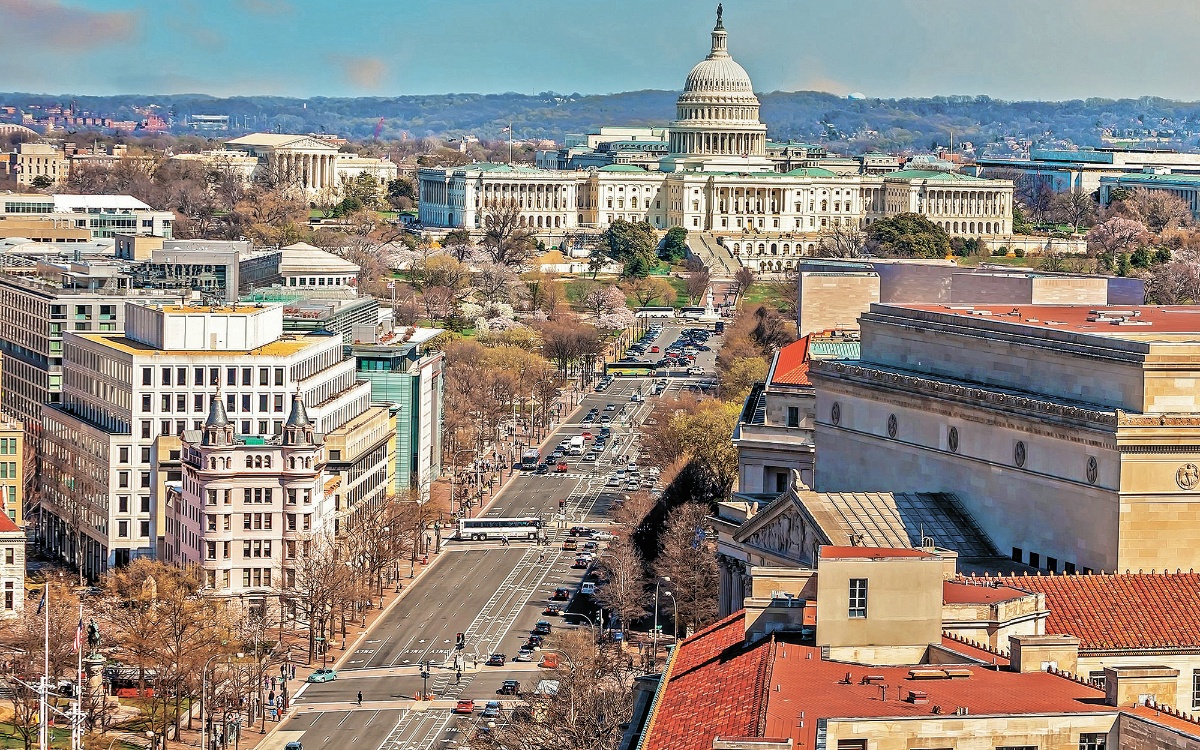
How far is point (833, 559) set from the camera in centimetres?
5028

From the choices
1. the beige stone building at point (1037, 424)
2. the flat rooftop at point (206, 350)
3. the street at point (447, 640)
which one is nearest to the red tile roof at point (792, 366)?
the beige stone building at point (1037, 424)

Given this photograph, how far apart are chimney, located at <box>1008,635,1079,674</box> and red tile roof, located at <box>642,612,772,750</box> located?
4591 millimetres

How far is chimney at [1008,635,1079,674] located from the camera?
48.4 metres

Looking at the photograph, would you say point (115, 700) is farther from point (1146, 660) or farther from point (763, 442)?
point (1146, 660)

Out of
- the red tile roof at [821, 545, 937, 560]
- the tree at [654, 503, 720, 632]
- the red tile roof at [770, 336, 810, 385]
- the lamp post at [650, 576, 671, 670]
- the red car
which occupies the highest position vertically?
the red tile roof at [770, 336, 810, 385]

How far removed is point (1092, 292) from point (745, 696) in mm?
47278

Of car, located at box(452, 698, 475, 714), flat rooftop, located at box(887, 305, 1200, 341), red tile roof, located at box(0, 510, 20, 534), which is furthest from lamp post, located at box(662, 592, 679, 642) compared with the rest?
red tile roof, located at box(0, 510, 20, 534)

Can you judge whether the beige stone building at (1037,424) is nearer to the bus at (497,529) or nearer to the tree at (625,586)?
the tree at (625,586)

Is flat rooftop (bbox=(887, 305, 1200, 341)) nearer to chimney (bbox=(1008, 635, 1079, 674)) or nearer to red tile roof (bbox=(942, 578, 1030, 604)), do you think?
red tile roof (bbox=(942, 578, 1030, 604))

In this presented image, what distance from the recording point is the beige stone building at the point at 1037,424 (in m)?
65.4

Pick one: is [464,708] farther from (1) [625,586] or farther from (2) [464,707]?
(1) [625,586]

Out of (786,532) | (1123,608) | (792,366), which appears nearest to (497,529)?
(792,366)

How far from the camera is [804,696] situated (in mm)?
46188

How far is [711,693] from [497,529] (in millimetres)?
102410
